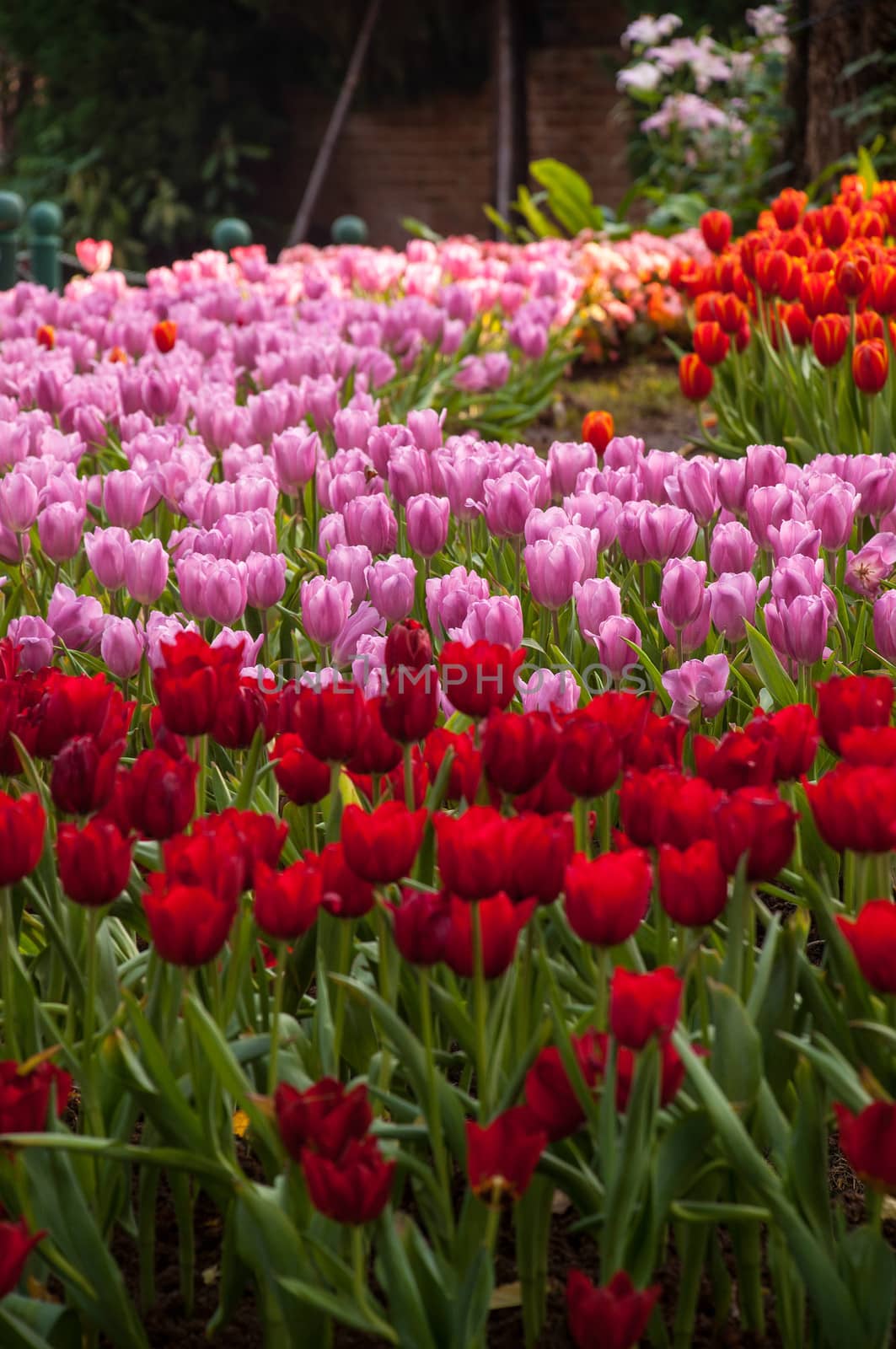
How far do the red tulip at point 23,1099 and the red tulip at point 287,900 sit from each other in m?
0.21

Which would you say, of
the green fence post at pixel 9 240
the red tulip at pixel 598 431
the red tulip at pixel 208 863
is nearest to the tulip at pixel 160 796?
the red tulip at pixel 208 863

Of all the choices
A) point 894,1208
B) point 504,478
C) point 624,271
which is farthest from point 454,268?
point 894,1208

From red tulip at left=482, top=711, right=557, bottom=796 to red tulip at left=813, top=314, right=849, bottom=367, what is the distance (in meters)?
2.30

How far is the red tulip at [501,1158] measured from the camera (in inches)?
42.3

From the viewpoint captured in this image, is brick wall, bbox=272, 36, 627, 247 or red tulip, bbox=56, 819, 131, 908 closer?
red tulip, bbox=56, 819, 131, 908

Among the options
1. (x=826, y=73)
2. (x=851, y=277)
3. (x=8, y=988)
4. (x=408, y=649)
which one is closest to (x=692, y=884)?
(x=408, y=649)

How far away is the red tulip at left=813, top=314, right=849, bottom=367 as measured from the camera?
131 inches

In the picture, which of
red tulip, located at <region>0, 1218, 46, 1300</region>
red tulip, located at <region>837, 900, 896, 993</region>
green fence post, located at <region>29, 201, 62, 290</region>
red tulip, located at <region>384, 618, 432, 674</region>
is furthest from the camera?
green fence post, located at <region>29, 201, 62, 290</region>

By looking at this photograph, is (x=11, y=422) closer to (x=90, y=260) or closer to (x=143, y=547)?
(x=143, y=547)

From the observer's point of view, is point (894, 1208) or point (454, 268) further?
point (454, 268)

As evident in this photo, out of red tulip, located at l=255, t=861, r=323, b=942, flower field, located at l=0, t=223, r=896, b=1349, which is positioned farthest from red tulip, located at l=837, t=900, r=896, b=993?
red tulip, located at l=255, t=861, r=323, b=942

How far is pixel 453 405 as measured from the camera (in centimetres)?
518

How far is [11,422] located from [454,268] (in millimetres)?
3892

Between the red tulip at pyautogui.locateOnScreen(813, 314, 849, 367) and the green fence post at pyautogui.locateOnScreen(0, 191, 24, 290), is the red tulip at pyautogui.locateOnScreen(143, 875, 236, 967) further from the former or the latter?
the green fence post at pyautogui.locateOnScreen(0, 191, 24, 290)
